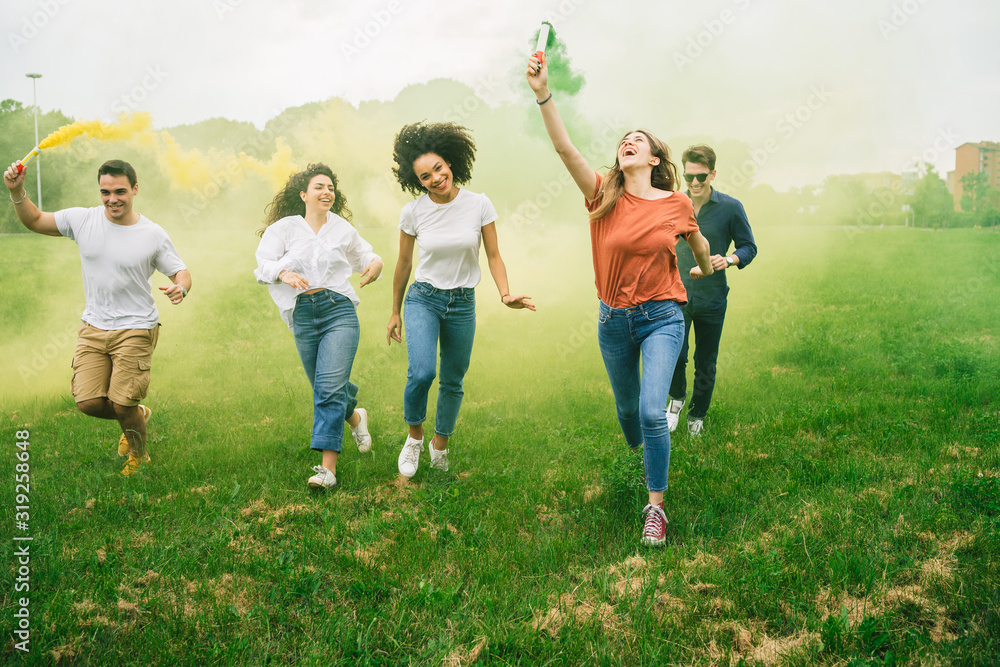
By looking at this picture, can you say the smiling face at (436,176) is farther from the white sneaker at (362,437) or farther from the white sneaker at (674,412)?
the white sneaker at (674,412)

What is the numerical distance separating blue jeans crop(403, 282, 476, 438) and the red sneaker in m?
1.84

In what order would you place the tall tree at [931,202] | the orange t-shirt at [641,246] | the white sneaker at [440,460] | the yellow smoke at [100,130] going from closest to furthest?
the orange t-shirt at [641,246] < the yellow smoke at [100,130] < the white sneaker at [440,460] < the tall tree at [931,202]

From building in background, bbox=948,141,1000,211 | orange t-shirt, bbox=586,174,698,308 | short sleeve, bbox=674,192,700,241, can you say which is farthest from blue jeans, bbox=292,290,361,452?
building in background, bbox=948,141,1000,211

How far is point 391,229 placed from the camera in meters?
22.2

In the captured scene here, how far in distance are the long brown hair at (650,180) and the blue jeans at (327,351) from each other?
213 cm

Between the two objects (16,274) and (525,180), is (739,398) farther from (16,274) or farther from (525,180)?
(525,180)

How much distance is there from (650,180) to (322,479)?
312 centimetres

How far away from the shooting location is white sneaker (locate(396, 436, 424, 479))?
526 centimetres

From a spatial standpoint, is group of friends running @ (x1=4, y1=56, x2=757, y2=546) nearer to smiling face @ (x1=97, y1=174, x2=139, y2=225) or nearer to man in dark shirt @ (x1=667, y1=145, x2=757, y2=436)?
smiling face @ (x1=97, y1=174, x2=139, y2=225)

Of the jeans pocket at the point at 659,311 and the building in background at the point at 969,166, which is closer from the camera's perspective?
the jeans pocket at the point at 659,311

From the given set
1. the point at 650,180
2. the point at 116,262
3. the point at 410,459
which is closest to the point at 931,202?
the point at 650,180

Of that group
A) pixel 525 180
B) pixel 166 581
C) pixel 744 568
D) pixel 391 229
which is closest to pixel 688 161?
pixel 744 568

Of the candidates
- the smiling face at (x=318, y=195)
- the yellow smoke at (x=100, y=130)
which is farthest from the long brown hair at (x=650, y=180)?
the yellow smoke at (x=100, y=130)

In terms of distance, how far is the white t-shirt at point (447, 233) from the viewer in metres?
4.96
